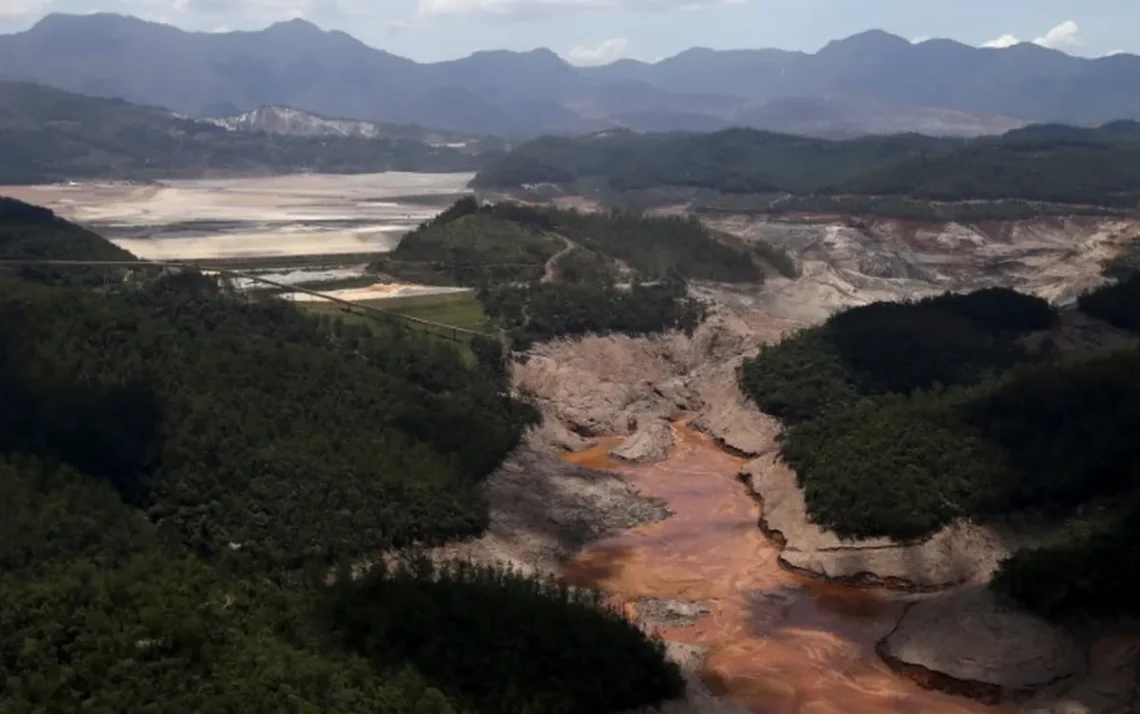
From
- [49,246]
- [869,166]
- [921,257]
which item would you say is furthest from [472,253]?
[869,166]

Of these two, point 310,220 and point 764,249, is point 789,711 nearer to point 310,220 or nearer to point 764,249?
point 764,249

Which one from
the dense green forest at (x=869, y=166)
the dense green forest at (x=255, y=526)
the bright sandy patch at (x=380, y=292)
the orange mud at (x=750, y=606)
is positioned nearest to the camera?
the dense green forest at (x=255, y=526)

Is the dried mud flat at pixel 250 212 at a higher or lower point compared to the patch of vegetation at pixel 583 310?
higher

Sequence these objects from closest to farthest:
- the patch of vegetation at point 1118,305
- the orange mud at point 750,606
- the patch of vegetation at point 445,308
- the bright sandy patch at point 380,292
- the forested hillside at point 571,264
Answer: the orange mud at point 750,606
the patch of vegetation at point 1118,305
the patch of vegetation at point 445,308
the forested hillside at point 571,264
the bright sandy patch at point 380,292

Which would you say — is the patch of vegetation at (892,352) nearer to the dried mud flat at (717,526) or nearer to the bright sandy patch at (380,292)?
the dried mud flat at (717,526)

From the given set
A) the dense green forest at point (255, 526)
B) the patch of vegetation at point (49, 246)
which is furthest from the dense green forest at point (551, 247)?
the dense green forest at point (255, 526)

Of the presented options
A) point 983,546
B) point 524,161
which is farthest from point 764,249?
point 524,161

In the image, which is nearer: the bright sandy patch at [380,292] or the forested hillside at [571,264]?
the forested hillside at [571,264]
